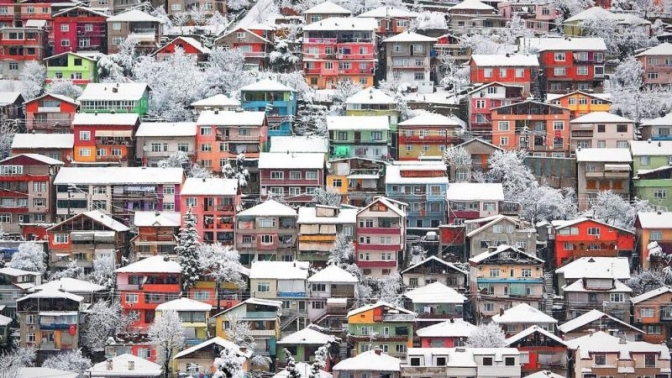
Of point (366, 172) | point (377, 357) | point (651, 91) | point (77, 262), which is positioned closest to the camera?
point (377, 357)

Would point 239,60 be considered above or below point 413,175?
above

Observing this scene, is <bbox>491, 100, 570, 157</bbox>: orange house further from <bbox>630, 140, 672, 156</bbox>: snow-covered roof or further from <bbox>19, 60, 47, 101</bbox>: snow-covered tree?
<bbox>19, 60, 47, 101</bbox>: snow-covered tree

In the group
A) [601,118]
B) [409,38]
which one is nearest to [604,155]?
[601,118]

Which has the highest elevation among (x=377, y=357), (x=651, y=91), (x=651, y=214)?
(x=651, y=91)

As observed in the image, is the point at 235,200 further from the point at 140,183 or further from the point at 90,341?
the point at 90,341

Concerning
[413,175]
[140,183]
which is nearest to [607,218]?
[413,175]

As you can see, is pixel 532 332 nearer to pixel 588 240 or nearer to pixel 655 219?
pixel 588 240
